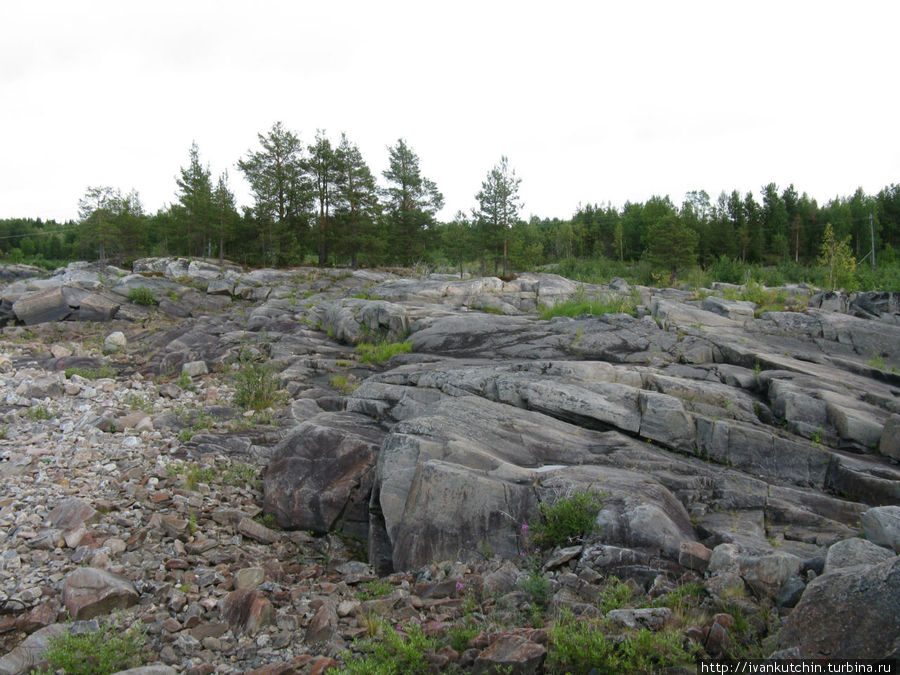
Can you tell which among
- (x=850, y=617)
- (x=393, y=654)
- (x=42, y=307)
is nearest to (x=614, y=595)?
(x=850, y=617)

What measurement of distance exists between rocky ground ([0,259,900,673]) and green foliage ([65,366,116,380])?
132 mm

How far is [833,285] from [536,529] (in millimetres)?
35713

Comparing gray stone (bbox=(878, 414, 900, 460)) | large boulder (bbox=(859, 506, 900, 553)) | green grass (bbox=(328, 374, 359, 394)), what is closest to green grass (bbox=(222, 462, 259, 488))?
green grass (bbox=(328, 374, 359, 394))

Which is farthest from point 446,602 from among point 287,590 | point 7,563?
point 7,563

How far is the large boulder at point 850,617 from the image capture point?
11.4ft

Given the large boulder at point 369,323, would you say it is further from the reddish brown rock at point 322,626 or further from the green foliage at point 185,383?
the reddish brown rock at point 322,626

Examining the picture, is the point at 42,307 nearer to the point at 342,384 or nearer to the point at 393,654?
the point at 342,384

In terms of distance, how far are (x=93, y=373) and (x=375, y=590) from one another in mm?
14178

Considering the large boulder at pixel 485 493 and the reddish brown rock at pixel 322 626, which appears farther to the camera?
the large boulder at pixel 485 493

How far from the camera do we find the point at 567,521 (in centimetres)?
620

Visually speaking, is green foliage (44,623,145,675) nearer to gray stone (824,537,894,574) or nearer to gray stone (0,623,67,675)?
gray stone (0,623,67,675)

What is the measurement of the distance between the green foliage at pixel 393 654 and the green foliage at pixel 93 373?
47.8ft

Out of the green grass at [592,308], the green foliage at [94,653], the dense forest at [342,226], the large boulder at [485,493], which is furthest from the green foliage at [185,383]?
the dense forest at [342,226]

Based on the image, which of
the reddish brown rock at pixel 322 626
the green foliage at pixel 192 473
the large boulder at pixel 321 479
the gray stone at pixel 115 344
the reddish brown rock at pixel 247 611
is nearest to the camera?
the reddish brown rock at pixel 322 626
